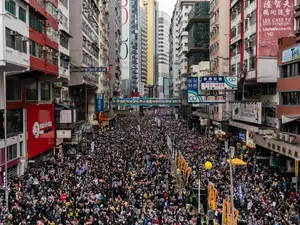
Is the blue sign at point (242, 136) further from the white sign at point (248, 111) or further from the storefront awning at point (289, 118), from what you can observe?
the storefront awning at point (289, 118)

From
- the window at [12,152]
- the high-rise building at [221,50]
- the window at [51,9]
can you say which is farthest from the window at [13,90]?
the high-rise building at [221,50]

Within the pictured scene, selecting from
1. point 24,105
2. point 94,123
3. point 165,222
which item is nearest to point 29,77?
point 24,105

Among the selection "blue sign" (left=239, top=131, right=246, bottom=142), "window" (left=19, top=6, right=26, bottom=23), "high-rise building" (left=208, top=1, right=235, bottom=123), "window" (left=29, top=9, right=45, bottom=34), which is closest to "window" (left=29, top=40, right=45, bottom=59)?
"window" (left=29, top=9, right=45, bottom=34)

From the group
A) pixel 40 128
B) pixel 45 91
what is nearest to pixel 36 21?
pixel 45 91

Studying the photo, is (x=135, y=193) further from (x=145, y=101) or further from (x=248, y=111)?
(x=145, y=101)

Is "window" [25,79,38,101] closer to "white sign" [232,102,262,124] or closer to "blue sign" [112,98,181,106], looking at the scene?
"white sign" [232,102,262,124]

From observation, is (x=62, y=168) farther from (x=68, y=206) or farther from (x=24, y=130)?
(x=68, y=206)
